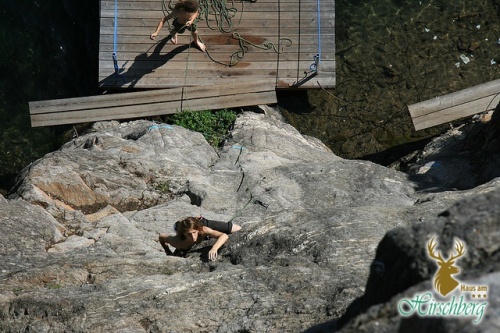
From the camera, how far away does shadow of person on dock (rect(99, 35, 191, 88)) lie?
16.8 metres

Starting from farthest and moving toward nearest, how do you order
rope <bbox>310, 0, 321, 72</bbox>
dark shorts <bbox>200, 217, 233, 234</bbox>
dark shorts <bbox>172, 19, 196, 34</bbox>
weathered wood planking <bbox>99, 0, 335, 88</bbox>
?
rope <bbox>310, 0, 321, 72</bbox>, weathered wood planking <bbox>99, 0, 335, 88</bbox>, dark shorts <bbox>172, 19, 196, 34</bbox>, dark shorts <bbox>200, 217, 233, 234</bbox>

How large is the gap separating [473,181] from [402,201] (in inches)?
63.4

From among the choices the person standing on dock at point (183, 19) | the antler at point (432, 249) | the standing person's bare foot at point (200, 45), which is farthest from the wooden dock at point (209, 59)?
the antler at point (432, 249)

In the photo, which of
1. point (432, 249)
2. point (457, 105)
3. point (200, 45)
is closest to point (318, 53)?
point (200, 45)

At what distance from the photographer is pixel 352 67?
57.9ft

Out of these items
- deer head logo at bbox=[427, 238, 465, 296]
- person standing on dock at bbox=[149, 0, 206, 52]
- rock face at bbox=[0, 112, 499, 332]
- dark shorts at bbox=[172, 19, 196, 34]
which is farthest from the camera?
dark shorts at bbox=[172, 19, 196, 34]

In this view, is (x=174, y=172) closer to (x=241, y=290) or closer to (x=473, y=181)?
(x=473, y=181)

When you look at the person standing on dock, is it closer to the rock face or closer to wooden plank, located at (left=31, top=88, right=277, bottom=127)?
wooden plank, located at (left=31, top=88, right=277, bottom=127)

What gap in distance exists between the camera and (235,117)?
1608cm

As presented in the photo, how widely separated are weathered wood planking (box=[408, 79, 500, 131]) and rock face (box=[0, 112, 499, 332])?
196cm

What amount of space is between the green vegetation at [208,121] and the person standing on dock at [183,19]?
155cm

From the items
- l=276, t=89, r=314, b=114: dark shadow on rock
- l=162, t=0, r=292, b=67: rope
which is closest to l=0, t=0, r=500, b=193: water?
l=276, t=89, r=314, b=114: dark shadow on rock

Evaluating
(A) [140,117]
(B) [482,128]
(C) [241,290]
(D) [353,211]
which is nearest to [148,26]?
(A) [140,117]

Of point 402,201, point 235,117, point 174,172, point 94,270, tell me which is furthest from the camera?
point 235,117
